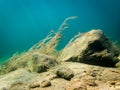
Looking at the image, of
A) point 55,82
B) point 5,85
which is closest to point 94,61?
point 55,82

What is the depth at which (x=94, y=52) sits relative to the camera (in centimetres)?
448

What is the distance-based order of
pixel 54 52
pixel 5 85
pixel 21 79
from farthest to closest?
pixel 54 52
pixel 21 79
pixel 5 85

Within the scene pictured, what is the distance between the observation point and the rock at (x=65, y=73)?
340 cm

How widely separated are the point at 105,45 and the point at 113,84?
2229mm

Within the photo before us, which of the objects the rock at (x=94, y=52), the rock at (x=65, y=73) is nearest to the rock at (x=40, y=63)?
the rock at (x=94, y=52)

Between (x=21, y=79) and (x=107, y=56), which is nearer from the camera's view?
(x=21, y=79)

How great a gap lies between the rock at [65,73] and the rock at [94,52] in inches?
37.8

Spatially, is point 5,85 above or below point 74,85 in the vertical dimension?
above

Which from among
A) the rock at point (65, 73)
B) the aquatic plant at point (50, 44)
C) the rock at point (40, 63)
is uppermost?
the aquatic plant at point (50, 44)

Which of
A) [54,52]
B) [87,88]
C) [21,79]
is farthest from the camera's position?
[54,52]

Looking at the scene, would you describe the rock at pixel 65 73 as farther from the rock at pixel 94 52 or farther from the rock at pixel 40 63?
the rock at pixel 94 52

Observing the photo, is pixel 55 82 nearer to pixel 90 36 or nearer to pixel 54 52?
pixel 90 36

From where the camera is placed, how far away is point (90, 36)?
185 inches

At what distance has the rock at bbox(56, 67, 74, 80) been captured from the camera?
3.40 m
